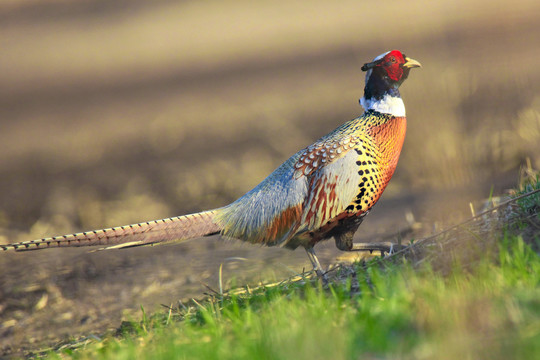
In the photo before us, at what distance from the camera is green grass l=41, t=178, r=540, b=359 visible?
233cm

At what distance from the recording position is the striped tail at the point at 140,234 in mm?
3740

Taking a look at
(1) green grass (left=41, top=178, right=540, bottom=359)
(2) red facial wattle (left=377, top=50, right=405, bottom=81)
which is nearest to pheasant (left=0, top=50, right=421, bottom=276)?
(2) red facial wattle (left=377, top=50, right=405, bottom=81)

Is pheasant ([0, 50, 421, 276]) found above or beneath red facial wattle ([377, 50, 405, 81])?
beneath

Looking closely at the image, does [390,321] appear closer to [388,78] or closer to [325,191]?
[325,191]

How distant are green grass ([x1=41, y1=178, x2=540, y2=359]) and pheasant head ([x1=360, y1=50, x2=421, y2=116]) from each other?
1060mm

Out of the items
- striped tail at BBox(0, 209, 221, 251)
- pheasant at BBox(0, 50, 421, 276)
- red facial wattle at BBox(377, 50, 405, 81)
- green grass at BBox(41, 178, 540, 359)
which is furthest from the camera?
red facial wattle at BBox(377, 50, 405, 81)

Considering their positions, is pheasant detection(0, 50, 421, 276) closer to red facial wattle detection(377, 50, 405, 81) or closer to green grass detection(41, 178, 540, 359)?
red facial wattle detection(377, 50, 405, 81)

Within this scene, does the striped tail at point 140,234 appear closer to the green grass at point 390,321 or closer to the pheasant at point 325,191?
the pheasant at point 325,191

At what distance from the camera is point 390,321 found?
8.66ft

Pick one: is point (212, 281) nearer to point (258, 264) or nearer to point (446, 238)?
point (258, 264)

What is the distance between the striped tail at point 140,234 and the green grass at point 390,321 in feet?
1.67

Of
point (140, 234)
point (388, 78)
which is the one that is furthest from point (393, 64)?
point (140, 234)

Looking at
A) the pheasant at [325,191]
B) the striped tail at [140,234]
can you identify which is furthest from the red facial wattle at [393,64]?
the striped tail at [140,234]

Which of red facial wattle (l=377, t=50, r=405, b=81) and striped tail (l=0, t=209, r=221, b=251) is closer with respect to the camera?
striped tail (l=0, t=209, r=221, b=251)
